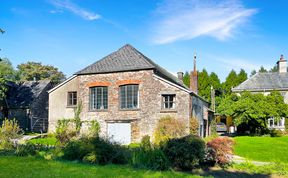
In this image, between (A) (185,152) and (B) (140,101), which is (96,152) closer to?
(A) (185,152)

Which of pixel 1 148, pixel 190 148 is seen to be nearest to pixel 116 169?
pixel 190 148

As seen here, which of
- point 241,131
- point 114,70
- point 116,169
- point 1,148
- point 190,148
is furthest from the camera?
point 241,131

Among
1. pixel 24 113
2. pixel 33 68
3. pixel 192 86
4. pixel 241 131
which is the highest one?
pixel 33 68

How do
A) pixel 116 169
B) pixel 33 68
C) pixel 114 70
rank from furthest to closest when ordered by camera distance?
pixel 33 68 → pixel 114 70 → pixel 116 169

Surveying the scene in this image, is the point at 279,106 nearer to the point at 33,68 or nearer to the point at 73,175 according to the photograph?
the point at 73,175

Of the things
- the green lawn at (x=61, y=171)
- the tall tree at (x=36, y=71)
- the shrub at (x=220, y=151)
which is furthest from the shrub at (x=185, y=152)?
the tall tree at (x=36, y=71)

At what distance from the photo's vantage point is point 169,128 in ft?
74.6

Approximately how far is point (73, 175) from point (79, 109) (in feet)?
59.7

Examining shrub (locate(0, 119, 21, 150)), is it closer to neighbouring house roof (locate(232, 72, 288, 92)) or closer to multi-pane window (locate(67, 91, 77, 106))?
multi-pane window (locate(67, 91, 77, 106))

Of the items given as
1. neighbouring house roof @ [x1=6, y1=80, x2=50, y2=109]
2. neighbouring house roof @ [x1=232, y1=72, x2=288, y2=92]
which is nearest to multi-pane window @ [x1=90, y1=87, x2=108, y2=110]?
neighbouring house roof @ [x1=6, y1=80, x2=50, y2=109]

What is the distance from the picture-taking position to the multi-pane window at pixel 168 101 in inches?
941

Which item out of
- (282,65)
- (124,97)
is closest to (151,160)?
(124,97)

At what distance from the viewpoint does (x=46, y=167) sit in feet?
32.6

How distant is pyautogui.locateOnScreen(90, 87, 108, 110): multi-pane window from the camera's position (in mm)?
26062
